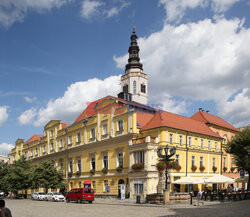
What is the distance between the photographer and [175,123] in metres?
41.9

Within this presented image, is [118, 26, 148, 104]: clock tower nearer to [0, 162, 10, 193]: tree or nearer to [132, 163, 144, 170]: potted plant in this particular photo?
[132, 163, 144, 170]: potted plant

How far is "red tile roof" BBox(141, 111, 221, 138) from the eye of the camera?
39812 millimetres

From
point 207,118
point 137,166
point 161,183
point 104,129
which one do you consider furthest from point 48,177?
point 207,118

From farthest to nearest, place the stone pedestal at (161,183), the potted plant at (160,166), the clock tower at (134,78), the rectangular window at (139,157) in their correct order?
the clock tower at (134,78) → the rectangular window at (139,157) → the stone pedestal at (161,183) → the potted plant at (160,166)

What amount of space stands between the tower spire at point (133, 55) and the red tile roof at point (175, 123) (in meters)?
19.2

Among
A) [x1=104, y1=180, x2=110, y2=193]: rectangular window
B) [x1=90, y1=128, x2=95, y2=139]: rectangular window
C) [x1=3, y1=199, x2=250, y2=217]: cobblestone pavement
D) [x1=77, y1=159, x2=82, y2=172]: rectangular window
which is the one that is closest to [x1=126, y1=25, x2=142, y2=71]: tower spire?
[x1=90, y1=128, x2=95, y2=139]: rectangular window

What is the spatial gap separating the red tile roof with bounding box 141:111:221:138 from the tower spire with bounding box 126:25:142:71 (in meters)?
19.2

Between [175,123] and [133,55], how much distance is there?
24757 mm

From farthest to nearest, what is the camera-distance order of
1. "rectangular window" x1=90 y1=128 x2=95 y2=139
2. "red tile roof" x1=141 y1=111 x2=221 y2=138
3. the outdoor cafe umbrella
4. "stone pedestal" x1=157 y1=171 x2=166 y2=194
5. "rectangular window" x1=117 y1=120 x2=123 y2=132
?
"rectangular window" x1=90 y1=128 x2=95 y2=139 < "rectangular window" x1=117 y1=120 x2=123 y2=132 < "red tile roof" x1=141 y1=111 x2=221 y2=138 < "stone pedestal" x1=157 y1=171 x2=166 y2=194 < the outdoor cafe umbrella

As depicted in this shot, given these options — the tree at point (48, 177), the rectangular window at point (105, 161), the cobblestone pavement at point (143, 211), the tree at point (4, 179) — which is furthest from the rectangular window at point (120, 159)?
the tree at point (4, 179)

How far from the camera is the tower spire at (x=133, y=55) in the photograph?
61.5 meters

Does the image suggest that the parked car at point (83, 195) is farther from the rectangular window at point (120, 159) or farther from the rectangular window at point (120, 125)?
the rectangular window at point (120, 125)

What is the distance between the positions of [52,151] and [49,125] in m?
5.70

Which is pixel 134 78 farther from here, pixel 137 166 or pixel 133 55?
pixel 137 166
